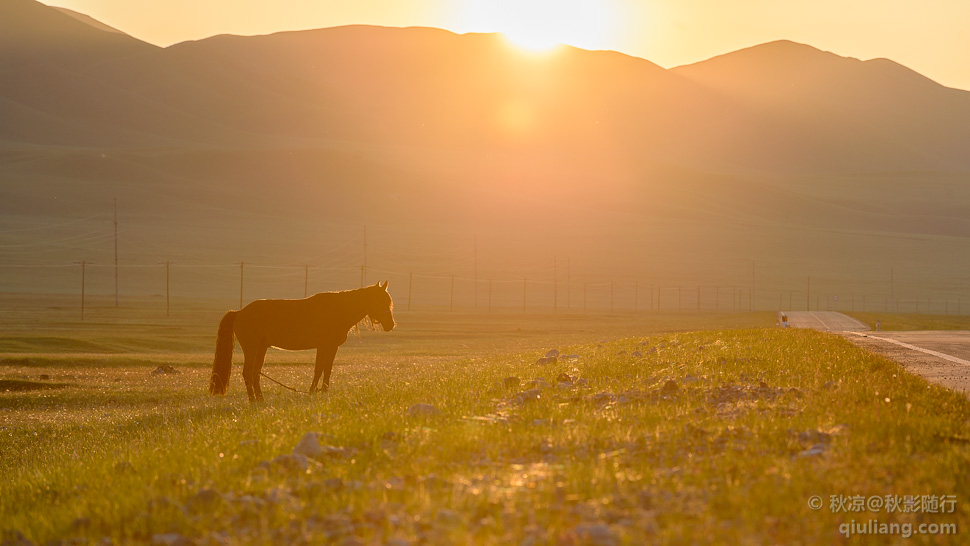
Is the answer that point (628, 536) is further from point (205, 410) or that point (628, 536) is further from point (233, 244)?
point (233, 244)

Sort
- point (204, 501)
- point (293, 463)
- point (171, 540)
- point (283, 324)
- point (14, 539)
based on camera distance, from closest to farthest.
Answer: point (171, 540) < point (204, 501) < point (14, 539) < point (293, 463) < point (283, 324)

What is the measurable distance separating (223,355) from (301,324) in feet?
6.90

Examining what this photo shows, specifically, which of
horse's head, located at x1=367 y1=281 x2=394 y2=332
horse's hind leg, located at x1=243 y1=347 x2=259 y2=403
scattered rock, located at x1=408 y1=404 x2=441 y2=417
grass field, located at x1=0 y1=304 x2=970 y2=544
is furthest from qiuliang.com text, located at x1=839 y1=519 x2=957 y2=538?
horse's hind leg, located at x1=243 y1=347 x2=259 y2=403

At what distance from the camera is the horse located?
1938cm

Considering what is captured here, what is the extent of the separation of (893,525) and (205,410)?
14.7 meters

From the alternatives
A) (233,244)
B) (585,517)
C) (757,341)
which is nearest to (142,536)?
(585,517)

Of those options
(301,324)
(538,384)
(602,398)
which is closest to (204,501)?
(602,398)

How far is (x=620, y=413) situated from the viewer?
982cm

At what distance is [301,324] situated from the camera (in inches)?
773

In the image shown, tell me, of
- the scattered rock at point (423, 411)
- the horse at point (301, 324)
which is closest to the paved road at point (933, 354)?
the scattered rock at point (423, 411)

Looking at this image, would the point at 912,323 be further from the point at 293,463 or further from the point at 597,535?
the point at 597,535

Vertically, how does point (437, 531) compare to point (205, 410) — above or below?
above

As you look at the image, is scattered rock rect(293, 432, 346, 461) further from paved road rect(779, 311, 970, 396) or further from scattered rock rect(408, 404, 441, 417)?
paved road rect(779, 311, 970, 396)

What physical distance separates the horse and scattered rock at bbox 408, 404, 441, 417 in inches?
346
